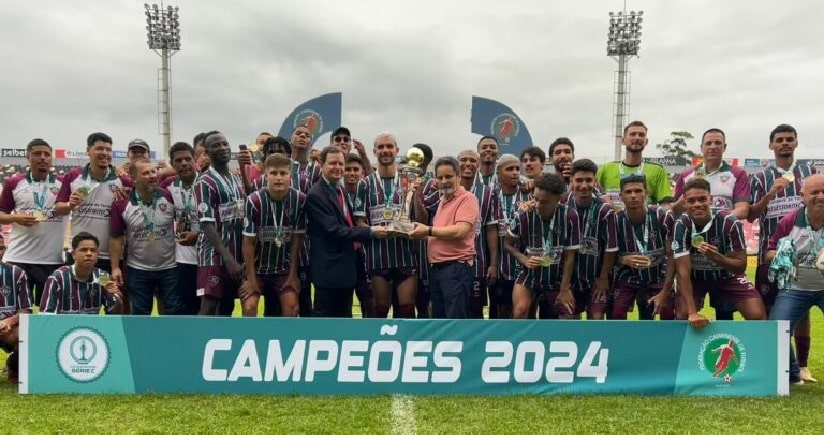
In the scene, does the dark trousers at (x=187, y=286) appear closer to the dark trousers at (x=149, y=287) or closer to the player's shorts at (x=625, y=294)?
the dark trousers at (x=149, y=287)

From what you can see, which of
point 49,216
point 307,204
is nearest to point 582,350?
point 307,204

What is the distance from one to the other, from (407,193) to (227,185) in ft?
5.26

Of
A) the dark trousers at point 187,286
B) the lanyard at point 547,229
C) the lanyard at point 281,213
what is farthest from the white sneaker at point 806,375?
the dark trousers at point 187,286

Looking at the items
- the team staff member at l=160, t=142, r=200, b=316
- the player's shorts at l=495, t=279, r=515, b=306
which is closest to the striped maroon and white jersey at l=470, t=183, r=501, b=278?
the player's shorts at l=495, t=279, r=515, b=306

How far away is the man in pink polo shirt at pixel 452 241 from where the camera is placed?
512 cm

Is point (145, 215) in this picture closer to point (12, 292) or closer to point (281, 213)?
point (12, 292)

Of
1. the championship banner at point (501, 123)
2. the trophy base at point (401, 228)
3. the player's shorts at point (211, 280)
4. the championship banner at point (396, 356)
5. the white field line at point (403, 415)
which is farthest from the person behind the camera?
the championship banner at point (501, 123)

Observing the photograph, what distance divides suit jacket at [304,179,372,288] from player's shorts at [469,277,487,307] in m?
1.34

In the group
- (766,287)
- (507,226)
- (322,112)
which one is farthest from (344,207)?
(322,112)

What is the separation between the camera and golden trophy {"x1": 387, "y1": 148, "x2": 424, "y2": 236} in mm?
5087

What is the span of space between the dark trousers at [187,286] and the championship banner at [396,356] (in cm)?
114

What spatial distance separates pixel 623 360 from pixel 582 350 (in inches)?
13.5

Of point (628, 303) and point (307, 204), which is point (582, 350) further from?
point (307, 204)

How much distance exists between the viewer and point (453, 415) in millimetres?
4145
